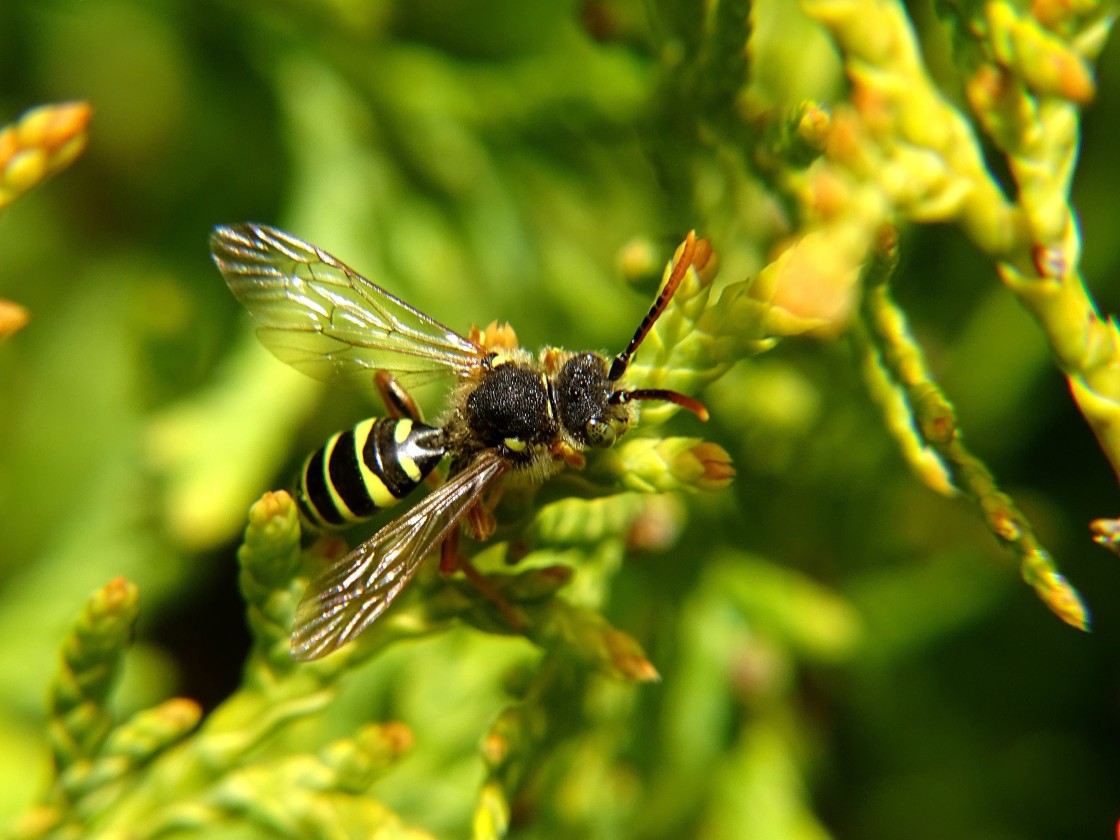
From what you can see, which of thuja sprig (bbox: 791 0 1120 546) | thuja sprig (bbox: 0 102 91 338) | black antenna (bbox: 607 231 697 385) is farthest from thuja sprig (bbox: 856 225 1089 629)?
thuja sprig (bbox: 0 102 91 338)

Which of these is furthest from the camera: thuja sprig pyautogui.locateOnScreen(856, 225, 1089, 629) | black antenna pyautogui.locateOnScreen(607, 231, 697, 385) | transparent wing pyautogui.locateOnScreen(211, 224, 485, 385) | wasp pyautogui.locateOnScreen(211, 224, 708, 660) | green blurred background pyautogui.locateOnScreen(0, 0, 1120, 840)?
green blurred background pyautogui.locateOnScreen(0, 0, 1120, 840)

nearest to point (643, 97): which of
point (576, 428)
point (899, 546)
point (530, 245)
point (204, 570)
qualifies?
point (530, 245)

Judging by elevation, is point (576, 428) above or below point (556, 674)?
above

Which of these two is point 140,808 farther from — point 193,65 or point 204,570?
point 193,65

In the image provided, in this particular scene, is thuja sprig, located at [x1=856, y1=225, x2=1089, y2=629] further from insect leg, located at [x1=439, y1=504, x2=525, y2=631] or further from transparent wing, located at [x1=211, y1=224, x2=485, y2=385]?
transparent wing, located at [x1=211, y1=224, x2=485, y2=385]

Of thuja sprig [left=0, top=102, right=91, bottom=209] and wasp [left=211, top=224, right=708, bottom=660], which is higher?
thuja sprig [left=0, top=102, right=91, bottom=209]

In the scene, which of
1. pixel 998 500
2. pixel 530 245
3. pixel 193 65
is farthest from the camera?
pixel 193 65

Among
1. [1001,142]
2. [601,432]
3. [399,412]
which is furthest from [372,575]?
[1001,142]

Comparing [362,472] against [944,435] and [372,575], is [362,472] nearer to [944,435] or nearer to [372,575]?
[372,575]
